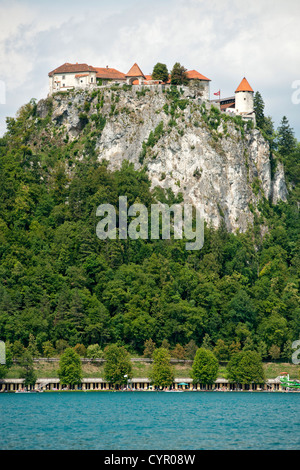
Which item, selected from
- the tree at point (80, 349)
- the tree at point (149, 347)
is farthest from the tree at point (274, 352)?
the tree at point (80, 349)

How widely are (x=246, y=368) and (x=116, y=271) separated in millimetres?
29176

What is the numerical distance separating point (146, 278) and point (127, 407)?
46.1 metres

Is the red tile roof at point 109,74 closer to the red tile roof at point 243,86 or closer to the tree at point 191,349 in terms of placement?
the red tile roof at point 243,86

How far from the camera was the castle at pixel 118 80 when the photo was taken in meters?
168

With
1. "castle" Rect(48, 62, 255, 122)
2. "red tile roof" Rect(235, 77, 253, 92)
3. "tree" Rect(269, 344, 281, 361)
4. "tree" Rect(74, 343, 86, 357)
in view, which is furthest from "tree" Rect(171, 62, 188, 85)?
"tree" Rect(74, 343, 86, 357)

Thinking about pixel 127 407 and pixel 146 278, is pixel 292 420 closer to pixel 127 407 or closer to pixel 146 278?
pixel 127 407

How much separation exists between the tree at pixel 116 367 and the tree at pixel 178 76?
60.8 metres

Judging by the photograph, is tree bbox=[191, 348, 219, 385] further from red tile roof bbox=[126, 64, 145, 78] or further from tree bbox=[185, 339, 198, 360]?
red tile roof bbox=[126, 64, 145, 78]

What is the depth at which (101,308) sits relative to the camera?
5315 inches

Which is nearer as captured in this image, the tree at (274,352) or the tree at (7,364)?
the tree at (7,364)

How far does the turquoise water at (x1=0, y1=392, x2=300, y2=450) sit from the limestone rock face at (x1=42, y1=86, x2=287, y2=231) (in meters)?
53.2

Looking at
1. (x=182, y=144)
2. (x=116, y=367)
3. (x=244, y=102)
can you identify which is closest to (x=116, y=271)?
(x=116, y=367)

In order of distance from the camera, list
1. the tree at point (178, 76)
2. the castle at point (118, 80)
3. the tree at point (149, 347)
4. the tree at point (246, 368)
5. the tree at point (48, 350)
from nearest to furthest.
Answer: the tree at point (246, 368)
the tree at point (48, 350)
the tree at point (149, 347)
the tree at point (178, 76)
the castle at point (118, 80)
